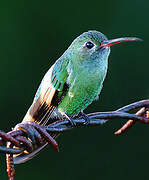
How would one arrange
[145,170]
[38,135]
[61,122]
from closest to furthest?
[38,135] < [61,122] < [145,170]

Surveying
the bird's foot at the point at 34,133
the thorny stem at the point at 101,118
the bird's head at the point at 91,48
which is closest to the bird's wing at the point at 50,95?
the bird's head at the point at 91,48

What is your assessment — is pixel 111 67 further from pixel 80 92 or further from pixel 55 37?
pixel 80 92

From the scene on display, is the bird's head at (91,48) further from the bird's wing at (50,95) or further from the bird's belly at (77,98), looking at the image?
the bird's belly at (77,98)

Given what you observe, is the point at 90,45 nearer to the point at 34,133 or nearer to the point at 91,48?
the point at 91,48

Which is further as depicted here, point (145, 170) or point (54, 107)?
point (145, 170)

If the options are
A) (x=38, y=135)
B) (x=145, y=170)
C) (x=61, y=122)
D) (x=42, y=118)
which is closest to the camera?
(x=38, y=135)

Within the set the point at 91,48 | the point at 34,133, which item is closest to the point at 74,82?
the point at 91,48

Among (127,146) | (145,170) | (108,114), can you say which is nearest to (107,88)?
(127,146)
